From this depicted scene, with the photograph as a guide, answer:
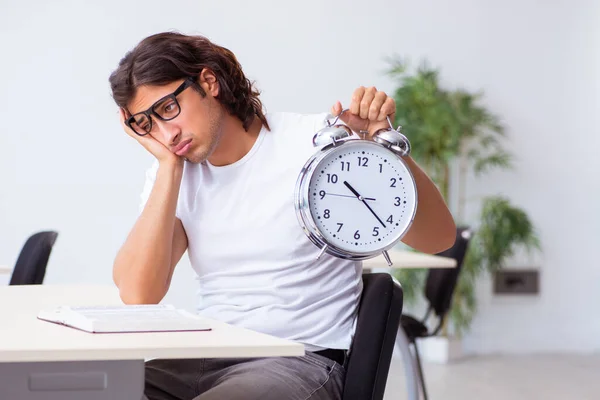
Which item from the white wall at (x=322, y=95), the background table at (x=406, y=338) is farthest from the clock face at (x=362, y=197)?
the white wall at (x=322, y=95)

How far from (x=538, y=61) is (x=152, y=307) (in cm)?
480

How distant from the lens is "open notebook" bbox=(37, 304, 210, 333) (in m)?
1.37

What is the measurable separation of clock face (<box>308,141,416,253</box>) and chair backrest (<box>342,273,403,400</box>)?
11cm

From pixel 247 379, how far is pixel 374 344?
27cm

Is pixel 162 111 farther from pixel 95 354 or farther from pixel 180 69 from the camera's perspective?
pixel 95 354

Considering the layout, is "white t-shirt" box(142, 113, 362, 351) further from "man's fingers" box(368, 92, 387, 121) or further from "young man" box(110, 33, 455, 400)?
"man's fingers" box(368, 92, 387, 121)

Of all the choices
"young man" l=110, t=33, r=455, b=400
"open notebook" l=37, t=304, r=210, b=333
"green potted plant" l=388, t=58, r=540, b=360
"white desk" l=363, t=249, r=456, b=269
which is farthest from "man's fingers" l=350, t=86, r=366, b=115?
"green potted plant" l=388, t=58, r=540, b=360

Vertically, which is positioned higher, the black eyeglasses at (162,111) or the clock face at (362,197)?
the black eyeglasses at (162,111)

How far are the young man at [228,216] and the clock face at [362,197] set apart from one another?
4.2 inches

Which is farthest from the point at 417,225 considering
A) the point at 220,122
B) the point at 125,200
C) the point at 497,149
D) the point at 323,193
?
the point at 497,149

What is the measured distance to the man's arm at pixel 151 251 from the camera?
188 cm

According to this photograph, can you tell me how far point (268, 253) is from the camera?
187 cm

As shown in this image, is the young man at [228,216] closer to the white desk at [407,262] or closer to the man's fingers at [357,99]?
the man's fingers at [357,99]

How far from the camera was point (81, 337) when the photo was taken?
1314 millimetres
